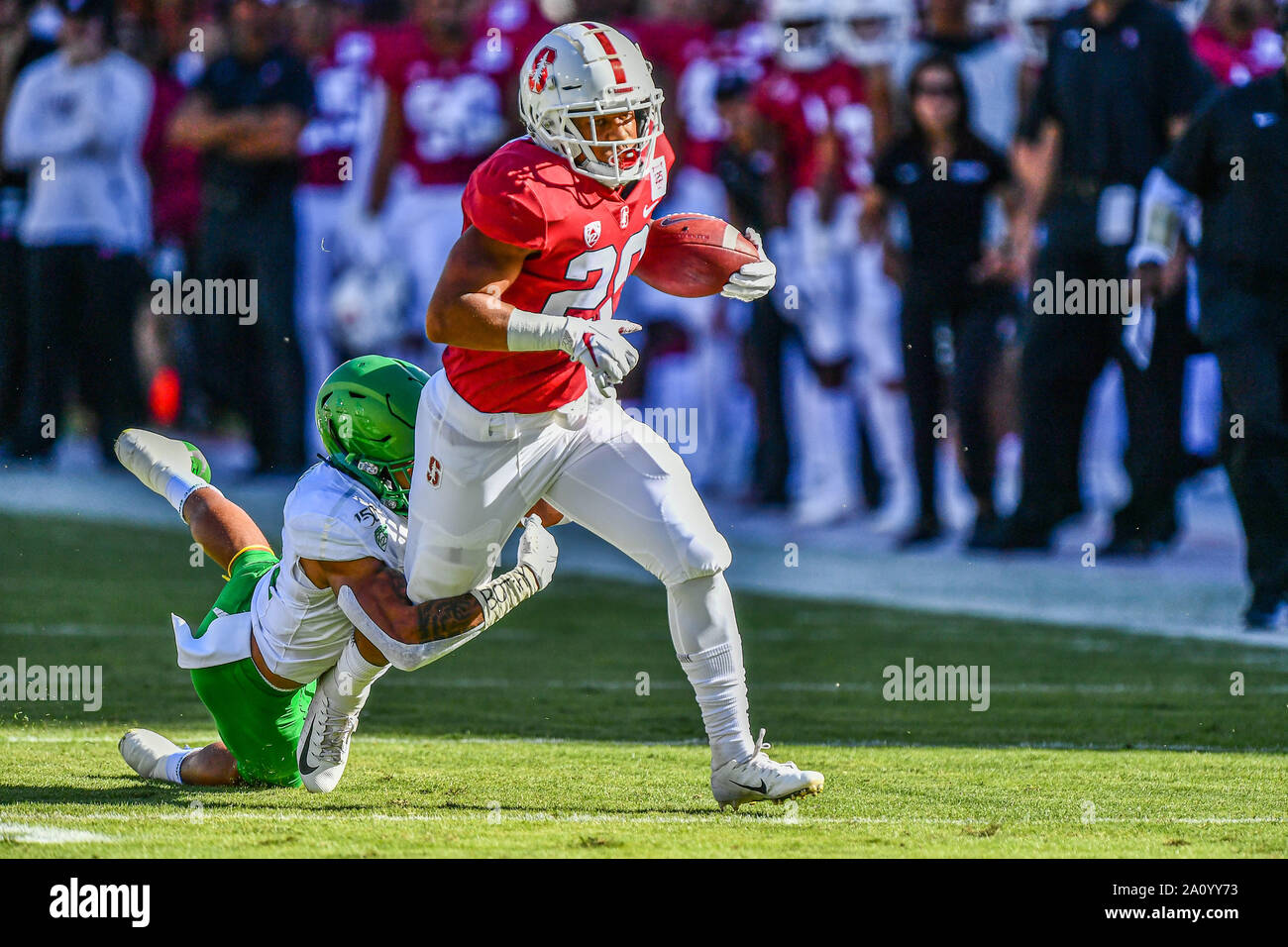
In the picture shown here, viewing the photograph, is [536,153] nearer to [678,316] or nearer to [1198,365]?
[1198,365]

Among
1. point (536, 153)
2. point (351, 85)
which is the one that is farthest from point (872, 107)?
point (536, 153)

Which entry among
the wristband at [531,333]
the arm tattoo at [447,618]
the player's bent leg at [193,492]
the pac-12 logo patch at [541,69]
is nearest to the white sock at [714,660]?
the arm tattoo at [447,618]

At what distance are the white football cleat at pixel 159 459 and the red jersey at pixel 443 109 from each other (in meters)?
5.53

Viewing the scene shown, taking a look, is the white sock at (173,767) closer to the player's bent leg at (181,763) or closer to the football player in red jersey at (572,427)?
the player's bent leg at (181,763)

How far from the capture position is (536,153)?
4.23 m

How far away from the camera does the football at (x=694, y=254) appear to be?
4.53 m

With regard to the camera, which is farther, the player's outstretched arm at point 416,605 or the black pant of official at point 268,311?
the black pant of official at point 268,311

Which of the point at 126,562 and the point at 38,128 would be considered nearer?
the point at 126,562

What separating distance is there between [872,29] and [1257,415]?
3.57m

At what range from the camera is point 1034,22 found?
366 inches

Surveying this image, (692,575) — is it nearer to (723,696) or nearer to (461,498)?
(723,696)

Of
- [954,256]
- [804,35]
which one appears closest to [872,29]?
[804,35]
